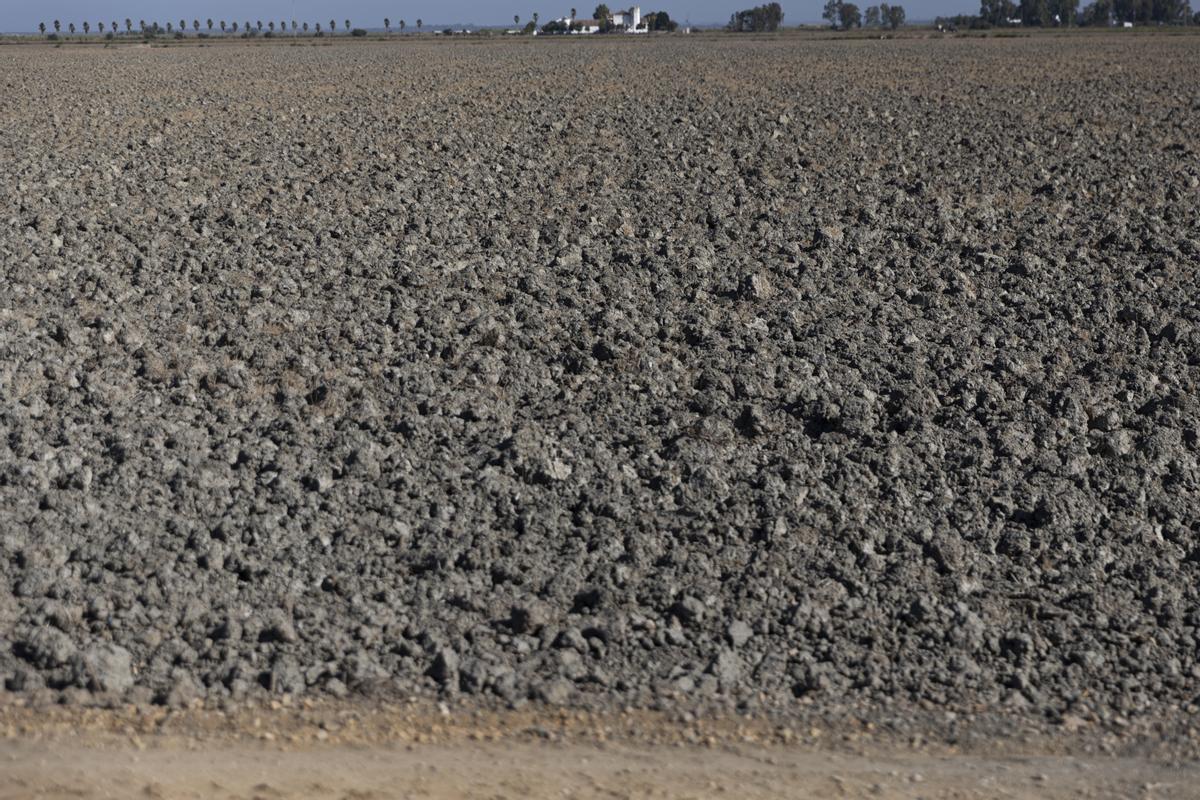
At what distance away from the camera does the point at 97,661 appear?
4.58 m

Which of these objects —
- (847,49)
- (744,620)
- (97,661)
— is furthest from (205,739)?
(847,49)

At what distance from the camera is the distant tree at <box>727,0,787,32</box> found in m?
89.1

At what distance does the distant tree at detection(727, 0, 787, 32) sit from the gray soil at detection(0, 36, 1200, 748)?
78533 mm

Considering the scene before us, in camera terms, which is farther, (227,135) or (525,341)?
(227,135)

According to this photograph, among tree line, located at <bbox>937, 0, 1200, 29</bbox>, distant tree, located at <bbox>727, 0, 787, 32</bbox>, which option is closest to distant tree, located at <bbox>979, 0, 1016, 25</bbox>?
tree line, located at <bbox>937, 0, 1200, 29</bbox>

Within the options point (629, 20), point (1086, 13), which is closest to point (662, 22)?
point (629, 20)

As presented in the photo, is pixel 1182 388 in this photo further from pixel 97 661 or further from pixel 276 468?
pixel 97 661

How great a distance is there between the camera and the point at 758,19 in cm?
8981

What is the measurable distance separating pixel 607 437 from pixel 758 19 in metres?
87.2

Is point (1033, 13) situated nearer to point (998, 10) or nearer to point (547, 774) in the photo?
point (998, 10)

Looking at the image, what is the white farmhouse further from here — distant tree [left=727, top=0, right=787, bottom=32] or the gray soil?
the gray soil

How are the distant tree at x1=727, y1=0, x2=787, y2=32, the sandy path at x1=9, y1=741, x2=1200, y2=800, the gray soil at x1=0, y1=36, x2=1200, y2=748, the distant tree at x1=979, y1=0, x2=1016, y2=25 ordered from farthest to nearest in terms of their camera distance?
the distant tree at x1=979, y1=0, x2=1016, y2=25 < the distant tree at x1=727, y1=0, x2=787, y2=32 < the gray soil at x1=0, y1=36, x2=1200, y2=748 < the sandy path at x1=9, y1=741, x2=1200, y2=800

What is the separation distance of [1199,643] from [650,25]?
95.4 meters

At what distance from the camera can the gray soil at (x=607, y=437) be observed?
188 inches
